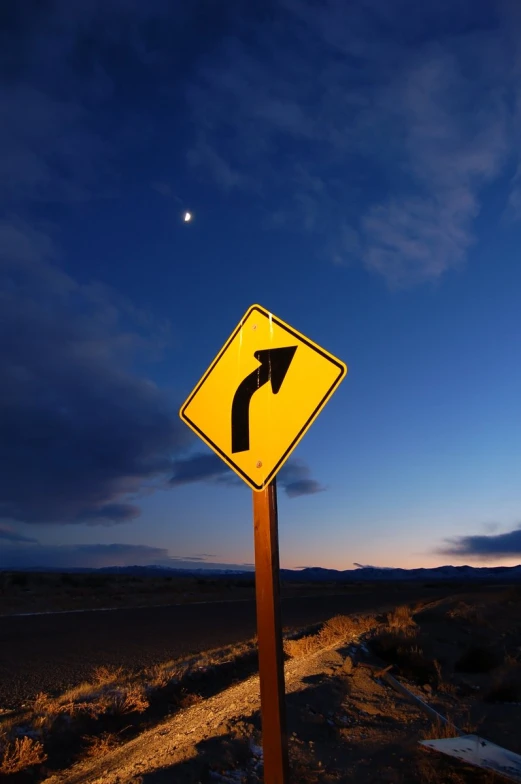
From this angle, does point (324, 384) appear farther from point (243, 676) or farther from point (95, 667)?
point (95, 667)

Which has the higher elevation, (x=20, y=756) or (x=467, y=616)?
(x=467, y=616)

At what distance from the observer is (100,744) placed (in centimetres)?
796

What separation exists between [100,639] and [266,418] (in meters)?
15.8

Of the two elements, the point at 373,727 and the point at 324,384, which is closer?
the point at 324,384

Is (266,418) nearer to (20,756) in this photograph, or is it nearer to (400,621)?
(20,756)

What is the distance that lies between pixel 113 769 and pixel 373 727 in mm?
3655

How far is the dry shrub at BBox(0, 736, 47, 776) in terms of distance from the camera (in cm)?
708

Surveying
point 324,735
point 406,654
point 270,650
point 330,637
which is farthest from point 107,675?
point 270,650

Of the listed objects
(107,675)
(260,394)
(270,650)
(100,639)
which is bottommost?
(107,675)

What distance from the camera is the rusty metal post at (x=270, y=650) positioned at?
3930mm

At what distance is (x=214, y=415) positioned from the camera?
4812 millimetres

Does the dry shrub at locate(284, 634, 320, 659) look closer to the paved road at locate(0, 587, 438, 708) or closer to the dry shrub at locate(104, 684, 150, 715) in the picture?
the paved road at locate(0, 587, 438, 708)

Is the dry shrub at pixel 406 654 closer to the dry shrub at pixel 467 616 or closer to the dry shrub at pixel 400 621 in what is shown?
the dry shrub at pixel 400 621

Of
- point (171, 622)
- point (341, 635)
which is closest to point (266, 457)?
point (341, 635)
